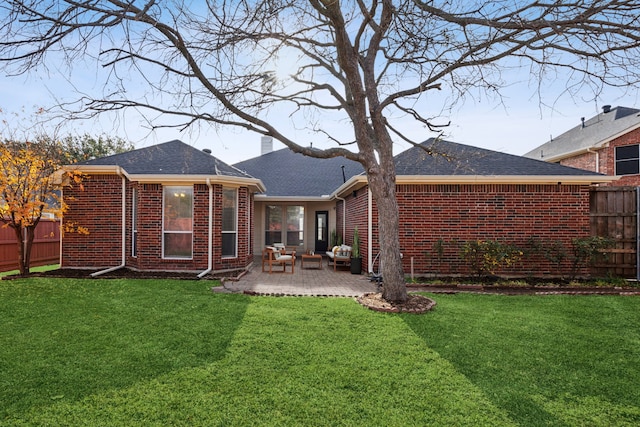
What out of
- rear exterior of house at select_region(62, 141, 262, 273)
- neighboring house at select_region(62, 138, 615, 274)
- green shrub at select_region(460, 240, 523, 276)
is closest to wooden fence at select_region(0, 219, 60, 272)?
rear exterior of house at select_region(62, 141, 262, 273)

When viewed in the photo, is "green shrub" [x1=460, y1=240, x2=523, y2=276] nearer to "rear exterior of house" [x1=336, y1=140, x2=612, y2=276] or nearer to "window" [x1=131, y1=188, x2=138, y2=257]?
"rear exterior of house" [x1=336, y1=140, x2=612, y2=276]

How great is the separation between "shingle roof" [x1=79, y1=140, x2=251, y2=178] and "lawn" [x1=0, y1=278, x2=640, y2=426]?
14.8ft

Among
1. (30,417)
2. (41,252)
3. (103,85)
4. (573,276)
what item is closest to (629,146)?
(573,276)

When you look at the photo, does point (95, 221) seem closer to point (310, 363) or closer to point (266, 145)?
point (310, 363)

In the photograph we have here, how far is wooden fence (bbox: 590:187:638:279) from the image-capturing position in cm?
927

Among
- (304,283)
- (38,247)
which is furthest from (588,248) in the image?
(38,247)

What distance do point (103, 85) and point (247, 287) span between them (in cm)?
486

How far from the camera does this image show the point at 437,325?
531cm

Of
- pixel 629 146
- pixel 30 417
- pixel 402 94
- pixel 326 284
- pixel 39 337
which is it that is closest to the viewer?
pixel 30 417

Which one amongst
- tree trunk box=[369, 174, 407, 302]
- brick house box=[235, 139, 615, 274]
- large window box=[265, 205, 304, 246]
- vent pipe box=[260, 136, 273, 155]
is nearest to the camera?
tree trunk box=[369, 174, 407, 302]

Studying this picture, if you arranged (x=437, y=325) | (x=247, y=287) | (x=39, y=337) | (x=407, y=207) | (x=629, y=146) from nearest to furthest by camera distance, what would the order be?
(x=39, y=337) < (x=437, y=325) < (x=247, y=287) < (x=407, y=207) < (x=629, y=146)

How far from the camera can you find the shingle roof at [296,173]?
16.5 m

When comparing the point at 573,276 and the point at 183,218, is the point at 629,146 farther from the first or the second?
the point at 183,218

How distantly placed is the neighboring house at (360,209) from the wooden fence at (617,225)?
405mm
